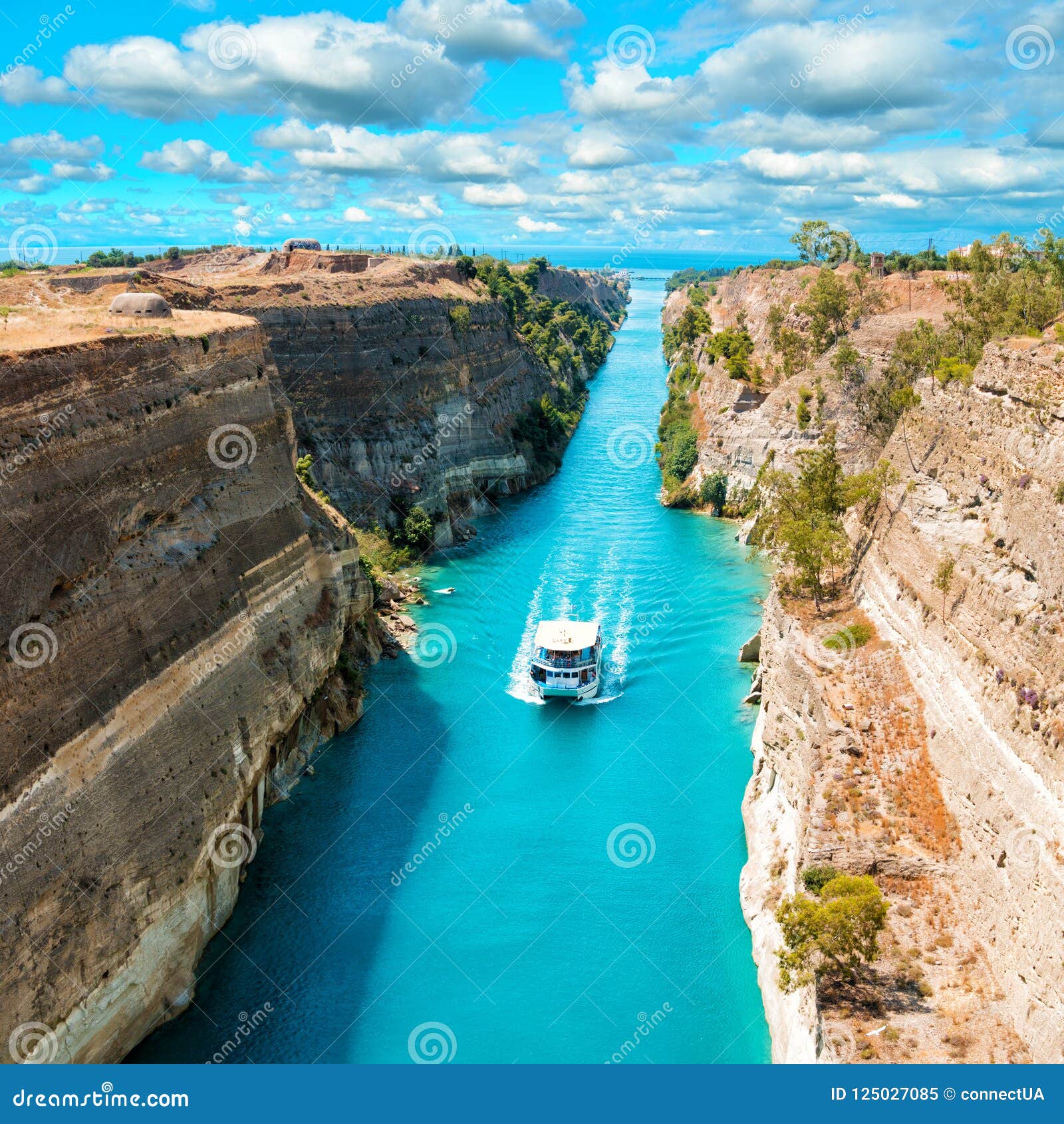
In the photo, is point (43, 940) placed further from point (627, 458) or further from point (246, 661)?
point (627, 458)

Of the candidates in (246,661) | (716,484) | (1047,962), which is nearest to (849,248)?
(716,484)

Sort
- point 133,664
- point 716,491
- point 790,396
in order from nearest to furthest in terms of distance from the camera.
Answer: point 133,664
point 790,396
point 716,491
